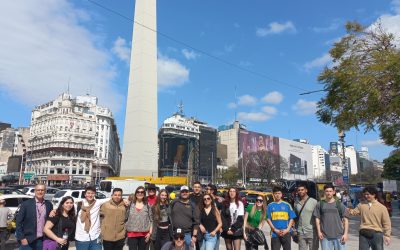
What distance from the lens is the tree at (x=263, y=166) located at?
8988 centimetres

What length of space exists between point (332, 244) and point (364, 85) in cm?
927

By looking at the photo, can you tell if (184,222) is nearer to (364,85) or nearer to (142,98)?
(364,85)

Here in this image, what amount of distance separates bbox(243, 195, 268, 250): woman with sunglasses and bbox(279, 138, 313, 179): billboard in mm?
137137

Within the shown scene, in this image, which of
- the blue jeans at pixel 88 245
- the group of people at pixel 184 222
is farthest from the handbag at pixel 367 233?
the blue jeans at pixel 88 245

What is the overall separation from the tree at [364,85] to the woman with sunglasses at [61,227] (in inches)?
466

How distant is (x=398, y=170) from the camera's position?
53781mm

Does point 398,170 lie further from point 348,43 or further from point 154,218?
point 154,218

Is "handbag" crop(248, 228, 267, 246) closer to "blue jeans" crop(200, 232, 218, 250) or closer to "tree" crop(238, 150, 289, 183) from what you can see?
"blue jeans" crop(200, 232, 218, 250)

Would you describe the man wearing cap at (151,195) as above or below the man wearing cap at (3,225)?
above

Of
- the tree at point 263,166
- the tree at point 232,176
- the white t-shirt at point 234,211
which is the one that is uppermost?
the tree at point 263,166

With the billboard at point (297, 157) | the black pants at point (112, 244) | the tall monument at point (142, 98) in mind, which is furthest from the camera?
the billboard at point (297, 157)

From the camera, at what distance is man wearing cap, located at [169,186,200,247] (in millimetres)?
6277

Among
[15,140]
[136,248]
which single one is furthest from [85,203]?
[15,140]

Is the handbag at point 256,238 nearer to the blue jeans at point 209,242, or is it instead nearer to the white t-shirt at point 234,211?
the white t-shirt at point 234,211
